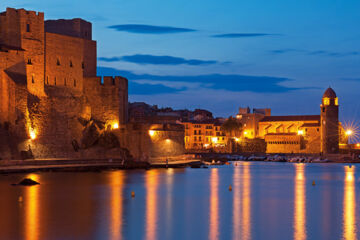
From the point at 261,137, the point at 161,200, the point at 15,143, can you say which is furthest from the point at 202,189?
the point at 261,137

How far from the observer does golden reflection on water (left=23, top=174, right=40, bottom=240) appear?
13898 mm

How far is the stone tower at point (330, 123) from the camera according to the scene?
200 feet

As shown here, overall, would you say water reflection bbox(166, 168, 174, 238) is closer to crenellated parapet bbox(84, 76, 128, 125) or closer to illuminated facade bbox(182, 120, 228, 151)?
crenellated parapet bbox(84, 76, 128, 125)

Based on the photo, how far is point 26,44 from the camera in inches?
1278

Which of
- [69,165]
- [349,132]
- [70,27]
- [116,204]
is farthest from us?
[349,132]

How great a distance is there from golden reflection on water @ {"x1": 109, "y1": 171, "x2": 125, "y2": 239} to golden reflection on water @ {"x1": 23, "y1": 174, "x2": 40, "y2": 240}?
80.7 inches

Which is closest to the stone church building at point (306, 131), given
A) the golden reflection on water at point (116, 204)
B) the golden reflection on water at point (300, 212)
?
the golden reflection on water at point (300, 212)

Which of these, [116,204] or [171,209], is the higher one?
[116,204]

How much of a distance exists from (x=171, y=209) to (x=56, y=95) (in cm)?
1807

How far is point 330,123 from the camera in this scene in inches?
2432

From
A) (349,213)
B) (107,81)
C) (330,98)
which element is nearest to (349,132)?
(330,98)

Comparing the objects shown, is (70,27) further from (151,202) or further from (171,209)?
(171,209)

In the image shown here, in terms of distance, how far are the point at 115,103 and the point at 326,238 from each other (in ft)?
83.0

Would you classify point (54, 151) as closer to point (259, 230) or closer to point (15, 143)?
point (15, 143)
